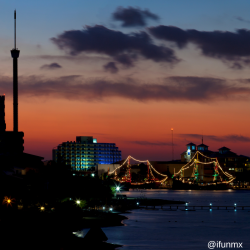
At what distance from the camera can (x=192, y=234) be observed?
72250 mm

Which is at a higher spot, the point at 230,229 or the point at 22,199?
the point at 22,199

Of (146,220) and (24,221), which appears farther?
(146,220)

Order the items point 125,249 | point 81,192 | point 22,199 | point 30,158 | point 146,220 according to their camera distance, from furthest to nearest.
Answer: point 30,158 → point 81,192 → point 146,220 → point 22,199 → point 125,249

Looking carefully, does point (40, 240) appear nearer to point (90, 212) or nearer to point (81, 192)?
point (90, 212)

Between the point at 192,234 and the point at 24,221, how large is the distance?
27286mm

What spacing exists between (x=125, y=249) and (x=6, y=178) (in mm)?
31645

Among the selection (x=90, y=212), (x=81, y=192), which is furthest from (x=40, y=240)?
(x=81, y=192)

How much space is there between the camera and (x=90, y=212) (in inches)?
3285

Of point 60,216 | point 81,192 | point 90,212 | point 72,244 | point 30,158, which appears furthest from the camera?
point 30,158

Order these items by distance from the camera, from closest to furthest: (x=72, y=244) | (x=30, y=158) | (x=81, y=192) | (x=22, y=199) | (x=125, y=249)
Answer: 1. (x=72, y=244)
2. (x=125, y=249)
3. (x=22, y=199)
4. (x=81, y=192)
5. (x=30, y=158)

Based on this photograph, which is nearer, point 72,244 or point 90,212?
point 72,244

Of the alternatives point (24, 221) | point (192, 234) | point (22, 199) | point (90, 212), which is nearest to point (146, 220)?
point (90, 212)

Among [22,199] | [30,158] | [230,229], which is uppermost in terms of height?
[30,158]

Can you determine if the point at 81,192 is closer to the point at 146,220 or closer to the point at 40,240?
the point at 146,220
